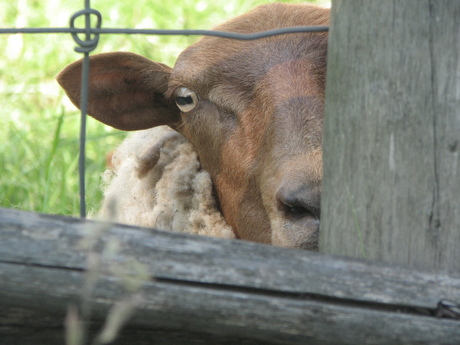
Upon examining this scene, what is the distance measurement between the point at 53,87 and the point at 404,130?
17.2ft

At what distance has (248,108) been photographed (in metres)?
3.09

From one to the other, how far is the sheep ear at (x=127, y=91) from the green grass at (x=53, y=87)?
58 centimetres

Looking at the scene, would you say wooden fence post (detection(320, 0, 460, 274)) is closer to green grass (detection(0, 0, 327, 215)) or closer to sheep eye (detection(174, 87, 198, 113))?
sheep eye (detection(174, 87, 198, 113))

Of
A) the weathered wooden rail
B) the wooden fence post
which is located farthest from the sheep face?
the weathered wooden rail

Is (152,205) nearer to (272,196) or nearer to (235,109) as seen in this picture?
(235,109)

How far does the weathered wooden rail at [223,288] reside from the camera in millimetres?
1453

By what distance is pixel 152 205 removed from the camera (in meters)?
3.56

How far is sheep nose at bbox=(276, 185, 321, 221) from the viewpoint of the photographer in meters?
2.42

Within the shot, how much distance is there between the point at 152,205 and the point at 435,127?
2104 millimetres

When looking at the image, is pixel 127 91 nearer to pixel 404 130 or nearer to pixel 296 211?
pixel 296 211

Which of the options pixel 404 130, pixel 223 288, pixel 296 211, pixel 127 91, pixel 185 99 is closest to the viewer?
pixel 223 288

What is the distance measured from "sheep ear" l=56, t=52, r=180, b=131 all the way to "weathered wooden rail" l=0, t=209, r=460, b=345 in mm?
2041

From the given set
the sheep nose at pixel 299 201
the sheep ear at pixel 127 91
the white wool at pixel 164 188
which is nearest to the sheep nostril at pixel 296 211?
the sheep nose at pixel 299 201

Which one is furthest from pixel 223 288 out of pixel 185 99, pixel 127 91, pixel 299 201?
pixel 127 91
